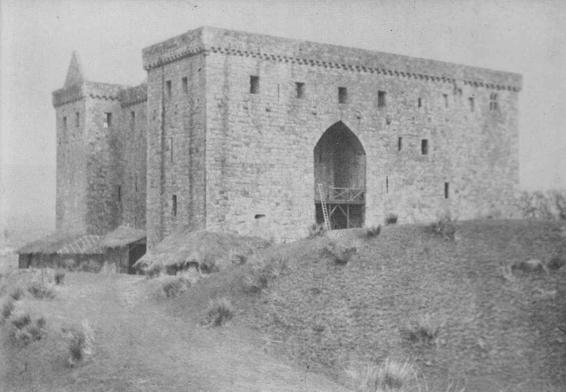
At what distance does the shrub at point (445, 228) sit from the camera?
19984 mm

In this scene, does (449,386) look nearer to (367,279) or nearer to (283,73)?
(367,279)

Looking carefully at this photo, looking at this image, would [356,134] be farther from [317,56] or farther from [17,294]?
[17,294]

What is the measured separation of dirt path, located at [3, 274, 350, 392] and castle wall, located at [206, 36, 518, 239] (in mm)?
11471

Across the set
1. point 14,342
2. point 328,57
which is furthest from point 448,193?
point 14,342

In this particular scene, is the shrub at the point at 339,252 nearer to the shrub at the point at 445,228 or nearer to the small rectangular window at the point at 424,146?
the shrub at the point at 445,228

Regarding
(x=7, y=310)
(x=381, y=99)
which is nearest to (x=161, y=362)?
(x=7, y=310)

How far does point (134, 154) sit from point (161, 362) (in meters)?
26.6

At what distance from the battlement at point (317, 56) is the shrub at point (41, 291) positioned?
11.8 meters

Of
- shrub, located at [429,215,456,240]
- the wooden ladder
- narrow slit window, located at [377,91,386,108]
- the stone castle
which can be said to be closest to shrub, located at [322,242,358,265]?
shrub, located at [429,215,456,240]

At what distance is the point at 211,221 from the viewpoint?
31875mm

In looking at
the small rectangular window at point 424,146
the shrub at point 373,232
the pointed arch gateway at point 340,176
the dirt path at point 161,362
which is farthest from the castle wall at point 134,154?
the shrub at point 373,232

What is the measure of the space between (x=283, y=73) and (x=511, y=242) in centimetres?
1712

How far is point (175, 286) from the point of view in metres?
23.8

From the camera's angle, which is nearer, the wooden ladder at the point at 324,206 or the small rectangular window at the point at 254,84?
the small rectangular window at the point at 254,84
